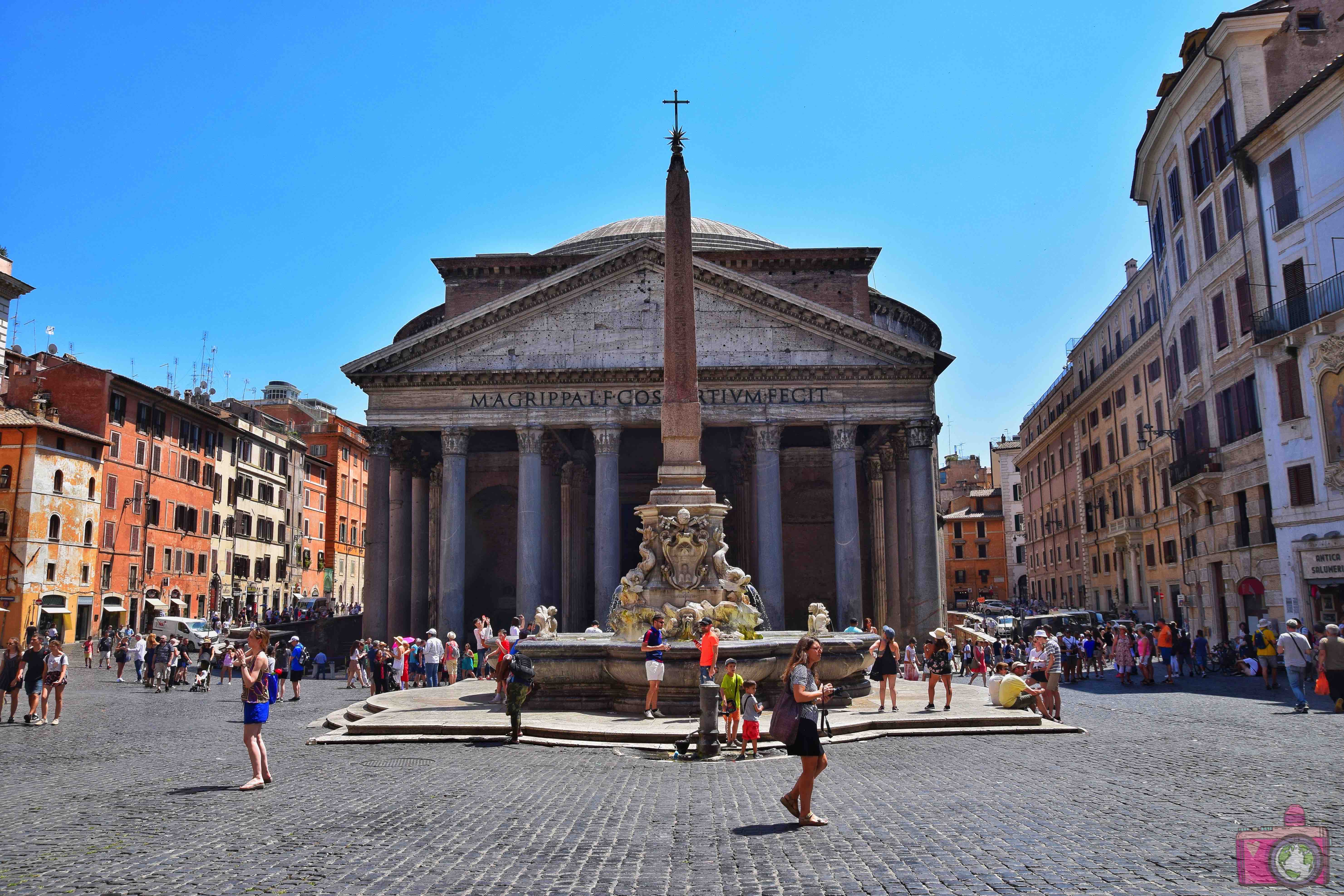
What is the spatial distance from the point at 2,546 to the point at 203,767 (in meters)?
31.9

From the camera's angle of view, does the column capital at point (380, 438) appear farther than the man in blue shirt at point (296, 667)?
Yes

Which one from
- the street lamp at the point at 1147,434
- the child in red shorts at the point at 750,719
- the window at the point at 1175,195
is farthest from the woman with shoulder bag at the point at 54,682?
the street lamp at the point at 1147,434

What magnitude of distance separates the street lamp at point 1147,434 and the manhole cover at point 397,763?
27437 mm

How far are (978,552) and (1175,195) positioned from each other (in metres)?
50.3

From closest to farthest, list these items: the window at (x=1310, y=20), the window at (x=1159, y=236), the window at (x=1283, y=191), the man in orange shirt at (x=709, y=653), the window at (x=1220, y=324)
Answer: the man in orange shirt at (x=709, y=653)
the window at (x=1283, y=191)
the window at (x=1310, y=20)
the window at (x=1220, y=324)
the window at (x=1159, y=236)

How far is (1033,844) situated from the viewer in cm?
602

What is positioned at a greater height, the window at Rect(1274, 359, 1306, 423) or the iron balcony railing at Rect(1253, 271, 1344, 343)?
the iron balcony railing at Rect(1253, 271, 1344, 343)

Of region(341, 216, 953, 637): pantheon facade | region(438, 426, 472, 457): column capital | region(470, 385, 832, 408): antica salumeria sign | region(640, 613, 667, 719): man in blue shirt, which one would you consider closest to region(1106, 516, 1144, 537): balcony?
region(341, 216, 953, 637): pantheon facade

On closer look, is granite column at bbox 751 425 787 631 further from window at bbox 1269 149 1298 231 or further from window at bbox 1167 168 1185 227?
window at bbox 1269 149 1298 231

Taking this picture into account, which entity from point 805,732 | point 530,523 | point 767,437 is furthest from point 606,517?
point 805,732

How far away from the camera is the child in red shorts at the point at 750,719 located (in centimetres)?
1002

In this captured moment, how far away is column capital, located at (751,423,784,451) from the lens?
97.8 feet

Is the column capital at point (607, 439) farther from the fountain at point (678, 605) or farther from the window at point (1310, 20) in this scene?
the window at point (1310, 20)

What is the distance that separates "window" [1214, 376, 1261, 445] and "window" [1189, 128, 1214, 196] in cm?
508
